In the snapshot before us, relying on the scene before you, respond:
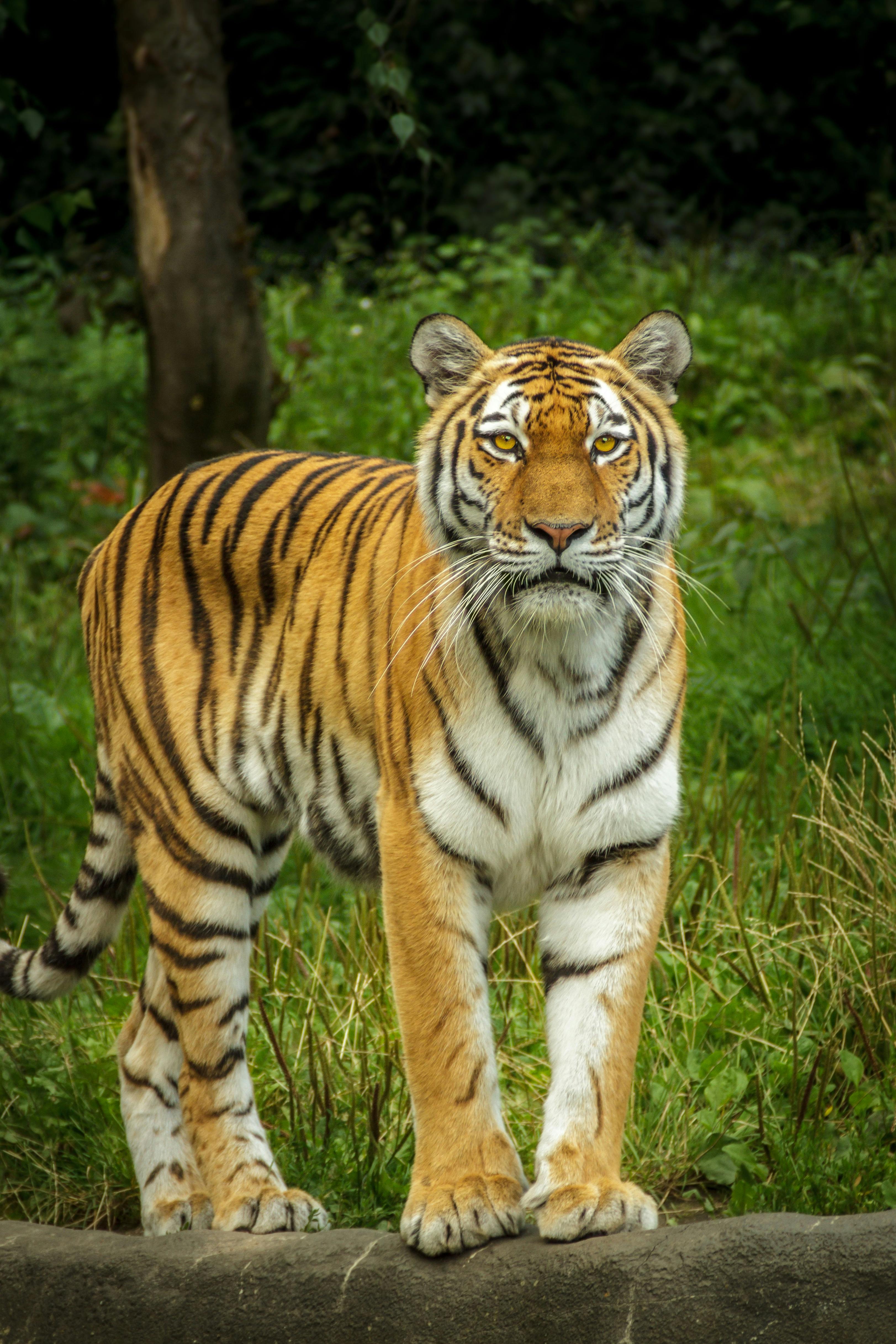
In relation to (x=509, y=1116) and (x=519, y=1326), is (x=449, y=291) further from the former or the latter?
(x=519, y=1326)

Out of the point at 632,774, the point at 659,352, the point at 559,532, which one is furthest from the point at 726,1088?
the point at 659,352

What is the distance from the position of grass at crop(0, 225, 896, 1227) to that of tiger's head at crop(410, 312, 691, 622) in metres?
0.54

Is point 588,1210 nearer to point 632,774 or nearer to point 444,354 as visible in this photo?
point 632,774

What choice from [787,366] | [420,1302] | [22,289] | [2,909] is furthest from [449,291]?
[420,1302]

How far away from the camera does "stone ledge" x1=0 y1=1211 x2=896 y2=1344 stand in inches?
87.7

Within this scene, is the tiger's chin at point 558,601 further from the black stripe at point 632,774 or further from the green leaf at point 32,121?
the green leaf at point 32,121

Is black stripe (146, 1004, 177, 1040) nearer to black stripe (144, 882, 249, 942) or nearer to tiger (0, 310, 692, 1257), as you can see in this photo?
tiger (0, 310, 692, 1257)

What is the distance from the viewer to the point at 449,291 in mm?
8586

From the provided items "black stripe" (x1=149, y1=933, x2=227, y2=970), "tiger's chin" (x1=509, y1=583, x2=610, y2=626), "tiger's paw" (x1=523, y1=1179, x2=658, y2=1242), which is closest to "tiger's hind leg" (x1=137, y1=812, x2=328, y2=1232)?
"black stripe" (x1=149, y1=933, x2=227, y2=970)

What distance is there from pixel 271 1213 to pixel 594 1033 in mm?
801

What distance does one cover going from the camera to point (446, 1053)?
2428 millimetres

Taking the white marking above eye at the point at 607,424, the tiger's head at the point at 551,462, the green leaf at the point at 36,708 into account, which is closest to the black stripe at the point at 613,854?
the tiger's head at the point at 551,462

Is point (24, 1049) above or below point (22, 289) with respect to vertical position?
below

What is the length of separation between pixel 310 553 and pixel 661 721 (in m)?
0.91
